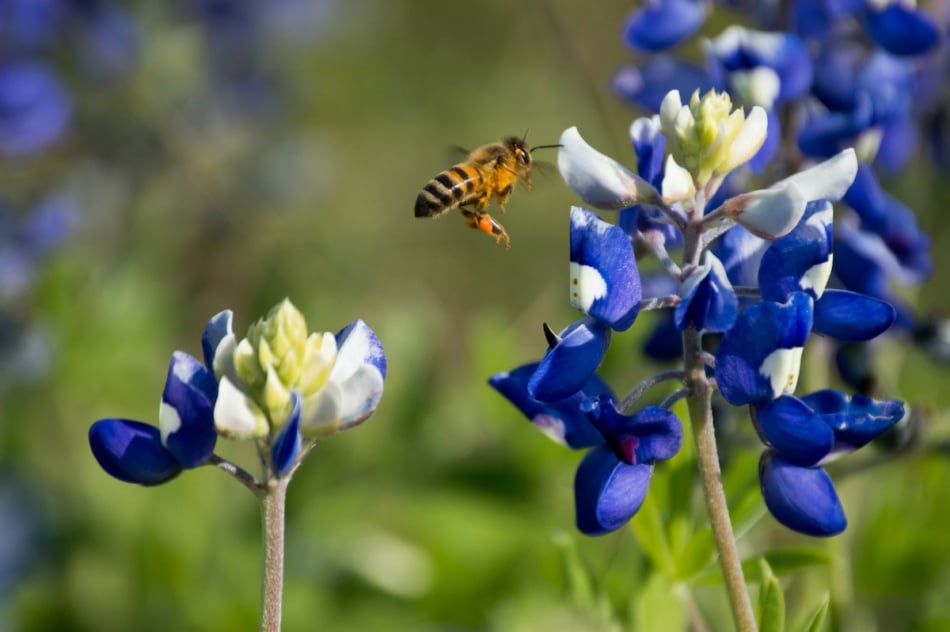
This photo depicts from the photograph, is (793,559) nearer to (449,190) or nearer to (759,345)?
(759,345)

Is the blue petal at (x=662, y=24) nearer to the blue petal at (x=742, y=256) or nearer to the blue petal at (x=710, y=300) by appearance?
the blue petal at (x=742, y=256)

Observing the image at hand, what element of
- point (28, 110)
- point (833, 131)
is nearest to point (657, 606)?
point (833, 131)

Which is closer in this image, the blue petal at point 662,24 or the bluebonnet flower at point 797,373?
the bluebonnet flower at point 797,373

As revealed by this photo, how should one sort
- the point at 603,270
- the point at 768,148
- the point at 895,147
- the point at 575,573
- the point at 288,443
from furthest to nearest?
the point at 895,147
the point at 768,148
the point at 575,573
the point at 603,270
the point at 288,443

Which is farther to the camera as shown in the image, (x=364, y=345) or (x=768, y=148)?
(x=768, y=148)

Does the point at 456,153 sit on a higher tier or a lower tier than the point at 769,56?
higher

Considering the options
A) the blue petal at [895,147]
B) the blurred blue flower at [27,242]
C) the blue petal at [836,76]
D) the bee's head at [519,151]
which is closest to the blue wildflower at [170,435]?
the bee's head at [519,151]
